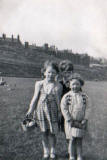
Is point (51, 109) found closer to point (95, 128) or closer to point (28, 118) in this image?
point (28, 118)

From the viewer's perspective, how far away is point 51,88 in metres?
4.41

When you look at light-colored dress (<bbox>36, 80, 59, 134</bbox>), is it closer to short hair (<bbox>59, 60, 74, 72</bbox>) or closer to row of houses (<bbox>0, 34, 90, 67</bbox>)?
short hair (<bbox>59, 60, 74, 72</bbox>)

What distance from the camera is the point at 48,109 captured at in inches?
172

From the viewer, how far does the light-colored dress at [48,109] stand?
437 centimetres

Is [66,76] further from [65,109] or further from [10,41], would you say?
[10,41]

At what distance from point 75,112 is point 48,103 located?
55 centimetres

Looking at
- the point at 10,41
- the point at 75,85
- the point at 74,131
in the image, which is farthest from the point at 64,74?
the point at 10,41

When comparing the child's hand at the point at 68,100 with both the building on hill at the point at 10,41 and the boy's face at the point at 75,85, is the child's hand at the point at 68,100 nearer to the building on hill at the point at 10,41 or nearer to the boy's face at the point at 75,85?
the boy's face at the point at 75,85

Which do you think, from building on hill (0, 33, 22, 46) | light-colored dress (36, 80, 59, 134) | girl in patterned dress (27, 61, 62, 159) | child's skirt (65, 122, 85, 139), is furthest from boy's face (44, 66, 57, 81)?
building on hill (0, 33, 22, 46)

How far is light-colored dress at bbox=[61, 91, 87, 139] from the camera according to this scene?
4160 mm

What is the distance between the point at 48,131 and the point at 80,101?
0.94 m

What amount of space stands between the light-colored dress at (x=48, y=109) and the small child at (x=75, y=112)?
0.72ft

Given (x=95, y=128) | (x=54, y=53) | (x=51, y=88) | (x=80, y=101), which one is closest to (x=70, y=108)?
(x=80, y=101)

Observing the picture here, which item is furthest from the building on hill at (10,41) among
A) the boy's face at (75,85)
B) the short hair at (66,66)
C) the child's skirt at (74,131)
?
the child's skirt at (74,131)
